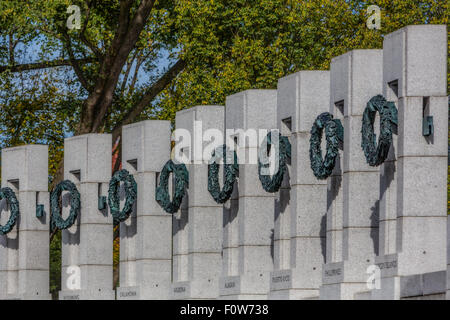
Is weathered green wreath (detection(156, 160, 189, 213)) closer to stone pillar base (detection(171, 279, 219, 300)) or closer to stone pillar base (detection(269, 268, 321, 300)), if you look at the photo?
stone pillar base (detection(171, 279, 219, 300))

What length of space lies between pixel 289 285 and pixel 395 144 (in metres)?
4.71

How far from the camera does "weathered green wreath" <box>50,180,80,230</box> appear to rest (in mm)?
38594

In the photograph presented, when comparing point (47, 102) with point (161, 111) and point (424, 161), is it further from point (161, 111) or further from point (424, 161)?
point (424, 161)

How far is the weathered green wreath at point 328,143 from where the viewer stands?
2969 centimetres

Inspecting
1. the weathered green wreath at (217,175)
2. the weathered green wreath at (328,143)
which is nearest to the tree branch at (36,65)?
the weathered green wreath at (217,175)

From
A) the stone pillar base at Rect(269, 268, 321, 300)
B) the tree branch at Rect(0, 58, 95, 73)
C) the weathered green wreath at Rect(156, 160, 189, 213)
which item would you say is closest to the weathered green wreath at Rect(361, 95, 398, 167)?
the stone pillar base at Rect(269, 268, 321, 300)

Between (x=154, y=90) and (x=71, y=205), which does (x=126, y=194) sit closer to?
(x=71, y=205)

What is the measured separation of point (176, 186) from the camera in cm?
3519

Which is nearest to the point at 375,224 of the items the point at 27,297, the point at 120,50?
the point at 27,297

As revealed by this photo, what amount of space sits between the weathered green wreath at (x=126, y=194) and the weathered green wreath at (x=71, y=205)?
141 cm

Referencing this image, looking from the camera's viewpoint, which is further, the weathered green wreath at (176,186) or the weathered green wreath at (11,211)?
the weathered green wreath at (11,211)

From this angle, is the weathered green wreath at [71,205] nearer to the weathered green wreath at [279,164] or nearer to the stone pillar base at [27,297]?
the stone pillar base at [27,297]

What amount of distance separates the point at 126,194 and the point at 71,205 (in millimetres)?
2478
